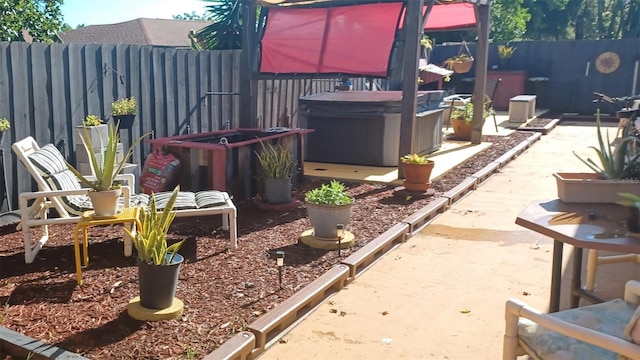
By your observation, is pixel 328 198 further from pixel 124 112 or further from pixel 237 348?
pixel 124 112

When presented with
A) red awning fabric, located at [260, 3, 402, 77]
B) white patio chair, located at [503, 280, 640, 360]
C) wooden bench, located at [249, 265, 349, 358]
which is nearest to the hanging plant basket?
red awning fabric, located at [260, 3, 402, 77]

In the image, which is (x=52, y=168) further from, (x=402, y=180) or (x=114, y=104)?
(x=402, y=180)

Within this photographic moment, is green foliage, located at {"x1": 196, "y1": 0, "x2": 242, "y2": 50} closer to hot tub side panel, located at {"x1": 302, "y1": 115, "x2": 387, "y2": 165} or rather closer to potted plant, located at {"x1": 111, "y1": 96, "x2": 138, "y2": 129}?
hot tub side panel, located at {"x1": 302, "y1": 115, "x2": 387, "y2": 165}

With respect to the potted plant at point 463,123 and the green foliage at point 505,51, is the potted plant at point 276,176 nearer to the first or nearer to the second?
the potted plant at point 463,123

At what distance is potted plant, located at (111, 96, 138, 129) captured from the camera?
18.5 feet

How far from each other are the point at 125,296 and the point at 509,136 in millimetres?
8987

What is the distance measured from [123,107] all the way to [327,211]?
258 cm

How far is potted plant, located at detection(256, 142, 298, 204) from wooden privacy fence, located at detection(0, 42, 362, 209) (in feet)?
5.28

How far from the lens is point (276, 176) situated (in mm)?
5387

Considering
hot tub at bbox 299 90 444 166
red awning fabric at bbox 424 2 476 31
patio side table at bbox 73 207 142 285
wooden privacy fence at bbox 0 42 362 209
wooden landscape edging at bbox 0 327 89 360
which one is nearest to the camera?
wooden landscape edging at bbox 0 327 89 360

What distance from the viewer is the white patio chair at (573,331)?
1717 mm

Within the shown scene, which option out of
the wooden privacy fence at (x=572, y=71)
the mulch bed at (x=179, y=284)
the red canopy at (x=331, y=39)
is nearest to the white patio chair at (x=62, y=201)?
the mulch bed at (x=179, y=284)

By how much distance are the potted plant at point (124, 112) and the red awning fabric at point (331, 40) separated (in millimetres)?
2333

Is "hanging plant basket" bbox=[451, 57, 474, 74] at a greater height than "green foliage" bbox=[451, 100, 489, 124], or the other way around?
"hanging plant basket" bbox=[451, 57, 474, 74]
